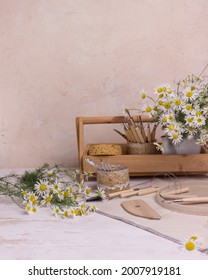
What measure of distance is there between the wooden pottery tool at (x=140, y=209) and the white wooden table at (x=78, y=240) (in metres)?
0.05

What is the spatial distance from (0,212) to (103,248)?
327mm

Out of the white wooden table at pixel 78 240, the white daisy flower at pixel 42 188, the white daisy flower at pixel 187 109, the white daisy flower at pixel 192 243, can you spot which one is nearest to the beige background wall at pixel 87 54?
the white daisy flower at pixel 187 109

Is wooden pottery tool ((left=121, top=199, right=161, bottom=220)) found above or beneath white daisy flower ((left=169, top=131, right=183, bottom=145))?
beneath

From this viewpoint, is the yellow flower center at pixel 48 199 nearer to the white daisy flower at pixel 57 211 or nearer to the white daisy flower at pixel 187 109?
the white daisy flower at pixel 57 211

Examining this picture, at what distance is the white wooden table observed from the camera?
0.69 meters

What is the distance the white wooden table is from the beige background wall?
589mm

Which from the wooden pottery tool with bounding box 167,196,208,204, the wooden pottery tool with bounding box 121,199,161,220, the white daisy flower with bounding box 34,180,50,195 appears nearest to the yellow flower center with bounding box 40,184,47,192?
the white daisy flower with bounding box 34,180,50,195

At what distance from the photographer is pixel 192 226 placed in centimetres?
81

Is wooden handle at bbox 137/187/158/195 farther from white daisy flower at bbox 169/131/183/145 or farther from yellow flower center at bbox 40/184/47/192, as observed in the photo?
yellow flower center at bbox 40/184/47/192

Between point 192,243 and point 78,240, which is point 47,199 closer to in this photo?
point 78,240

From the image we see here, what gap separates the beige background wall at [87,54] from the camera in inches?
53.7

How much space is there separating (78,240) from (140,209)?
20cm
